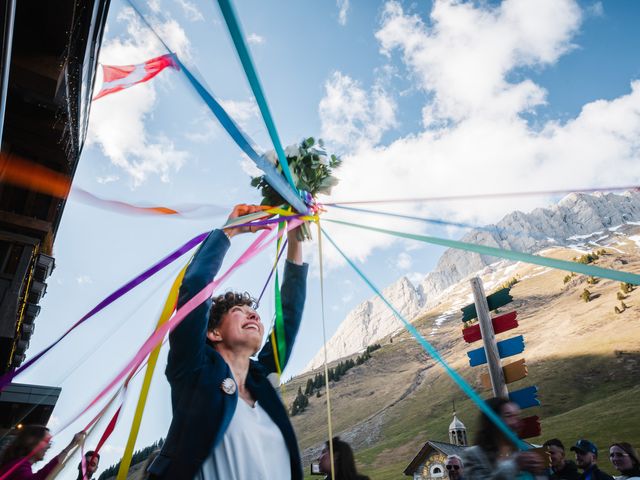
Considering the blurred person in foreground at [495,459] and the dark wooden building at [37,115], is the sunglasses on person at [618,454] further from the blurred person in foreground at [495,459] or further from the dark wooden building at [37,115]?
the dark wooden building at [37,115]

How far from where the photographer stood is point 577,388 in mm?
57688

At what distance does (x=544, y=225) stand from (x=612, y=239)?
129 feet

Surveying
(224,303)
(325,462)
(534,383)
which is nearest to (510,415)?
(325,462)

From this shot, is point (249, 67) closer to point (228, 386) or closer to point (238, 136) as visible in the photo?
point (238, 136)

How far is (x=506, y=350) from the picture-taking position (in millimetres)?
5906

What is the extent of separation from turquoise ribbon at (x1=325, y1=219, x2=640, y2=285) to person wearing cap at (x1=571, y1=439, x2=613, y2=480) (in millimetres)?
3684

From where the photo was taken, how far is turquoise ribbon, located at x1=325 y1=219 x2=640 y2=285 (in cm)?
182

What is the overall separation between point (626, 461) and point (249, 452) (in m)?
4.85

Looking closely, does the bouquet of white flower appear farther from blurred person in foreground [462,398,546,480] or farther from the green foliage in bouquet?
blurred person in foreground [462,398,546,480]

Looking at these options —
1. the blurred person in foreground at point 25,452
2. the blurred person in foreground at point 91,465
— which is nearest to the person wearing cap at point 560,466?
the blurred person in foreground at point 91,465

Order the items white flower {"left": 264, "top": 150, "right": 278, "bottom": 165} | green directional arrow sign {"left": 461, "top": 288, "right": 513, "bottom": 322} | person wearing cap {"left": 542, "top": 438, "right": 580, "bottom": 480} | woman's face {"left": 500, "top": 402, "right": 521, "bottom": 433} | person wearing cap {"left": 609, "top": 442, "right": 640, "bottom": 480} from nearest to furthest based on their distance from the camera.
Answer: white flower {"left": 264, "top": 150, "right": 278, "bottom": 165}, woman's face {"left": 500, "top": 402, "right": 521, "bottom": 433}, person wearing cap {"left": 609, "top": 442, "right": 640, "bottom": 480}, person wearing cap {"left": 542, "top": 438, "right": 580, "bottom": 480}, green directional arrow sign {"left": 461, "top": 288, "right": 513, "bottom": 322}

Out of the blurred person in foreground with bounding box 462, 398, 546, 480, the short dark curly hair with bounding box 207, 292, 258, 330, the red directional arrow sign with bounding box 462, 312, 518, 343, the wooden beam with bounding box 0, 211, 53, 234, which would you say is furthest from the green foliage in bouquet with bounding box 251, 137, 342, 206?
the wooden beam with bounding box 0, 211, 53, 234

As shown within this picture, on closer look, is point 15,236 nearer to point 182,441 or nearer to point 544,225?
point 182,441

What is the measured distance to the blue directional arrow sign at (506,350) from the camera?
5.79m
